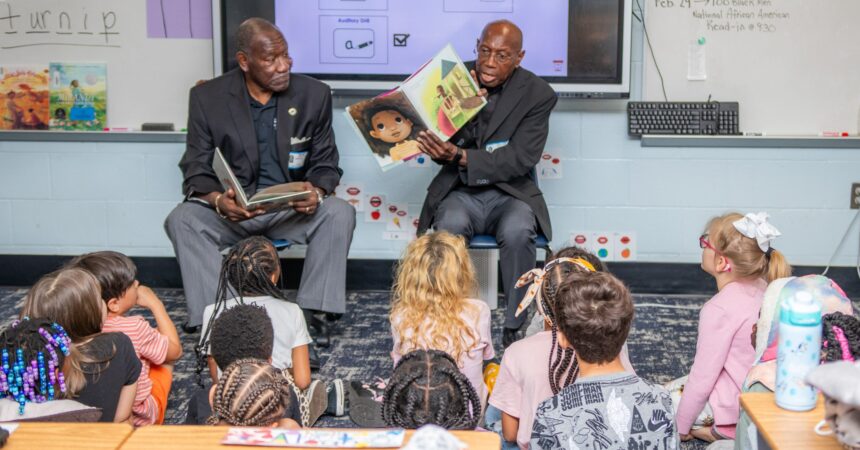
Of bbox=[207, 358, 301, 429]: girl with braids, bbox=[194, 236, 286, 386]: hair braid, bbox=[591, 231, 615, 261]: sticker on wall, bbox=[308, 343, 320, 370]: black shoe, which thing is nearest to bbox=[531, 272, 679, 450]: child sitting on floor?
bbox=[207, 358, 301, 429]: girl with braids

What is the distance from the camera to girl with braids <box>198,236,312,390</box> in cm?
255

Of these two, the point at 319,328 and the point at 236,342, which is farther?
the point at 319,328

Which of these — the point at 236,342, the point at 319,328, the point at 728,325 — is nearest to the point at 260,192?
the point at 319,328

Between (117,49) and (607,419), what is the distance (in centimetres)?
316

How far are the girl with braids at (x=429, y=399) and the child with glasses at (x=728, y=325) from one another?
2.98ft

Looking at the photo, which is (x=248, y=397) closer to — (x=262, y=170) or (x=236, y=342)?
(x=236, y=342)

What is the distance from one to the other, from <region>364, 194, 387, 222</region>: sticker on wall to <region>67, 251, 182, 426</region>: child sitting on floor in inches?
67.5

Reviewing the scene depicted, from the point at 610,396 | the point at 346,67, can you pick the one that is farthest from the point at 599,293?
the point at 346,67

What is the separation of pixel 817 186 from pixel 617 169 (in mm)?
875

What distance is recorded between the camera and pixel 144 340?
246 cm

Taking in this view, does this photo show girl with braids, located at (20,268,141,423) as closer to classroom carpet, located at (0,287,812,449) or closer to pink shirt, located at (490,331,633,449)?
classroom carpet, located at (0,287,812,449)

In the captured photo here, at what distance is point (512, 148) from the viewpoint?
3537mm

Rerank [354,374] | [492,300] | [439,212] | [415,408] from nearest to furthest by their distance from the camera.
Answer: [415,408]
[354,374]
[439,212]
[492,300]

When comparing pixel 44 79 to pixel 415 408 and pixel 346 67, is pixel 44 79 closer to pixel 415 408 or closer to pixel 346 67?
pixel 346 67
